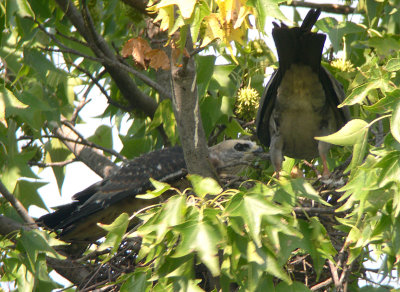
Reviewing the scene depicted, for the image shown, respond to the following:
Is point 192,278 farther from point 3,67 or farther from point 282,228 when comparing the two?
point 3,67

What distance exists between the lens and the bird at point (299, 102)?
5.01m

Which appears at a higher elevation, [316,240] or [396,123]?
[396,123]

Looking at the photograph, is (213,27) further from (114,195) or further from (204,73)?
(114,195)

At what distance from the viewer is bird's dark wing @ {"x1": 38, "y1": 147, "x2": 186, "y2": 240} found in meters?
5.91

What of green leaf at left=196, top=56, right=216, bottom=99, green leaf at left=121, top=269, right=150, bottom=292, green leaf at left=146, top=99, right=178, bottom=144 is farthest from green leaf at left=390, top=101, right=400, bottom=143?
green leaf at left=146, top=99, right=178, bottom=144

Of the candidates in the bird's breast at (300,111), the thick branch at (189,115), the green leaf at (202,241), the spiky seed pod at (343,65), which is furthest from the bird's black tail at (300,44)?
the green leaf at (202,241)

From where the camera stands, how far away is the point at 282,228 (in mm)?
3090

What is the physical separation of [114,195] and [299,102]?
1979mm

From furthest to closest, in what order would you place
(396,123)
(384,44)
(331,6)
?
(331,6), (384,44), (396,123)

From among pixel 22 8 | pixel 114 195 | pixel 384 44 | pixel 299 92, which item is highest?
pixel 22 8

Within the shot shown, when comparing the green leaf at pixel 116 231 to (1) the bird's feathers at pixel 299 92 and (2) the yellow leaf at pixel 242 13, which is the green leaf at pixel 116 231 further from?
(1) the bird's feathers at pixel 299 92

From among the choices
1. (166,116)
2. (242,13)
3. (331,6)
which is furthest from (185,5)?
(331,6)

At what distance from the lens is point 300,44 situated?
5020mm

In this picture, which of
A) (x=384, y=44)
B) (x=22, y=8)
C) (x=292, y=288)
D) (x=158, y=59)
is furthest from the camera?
(x=158, y=59)
